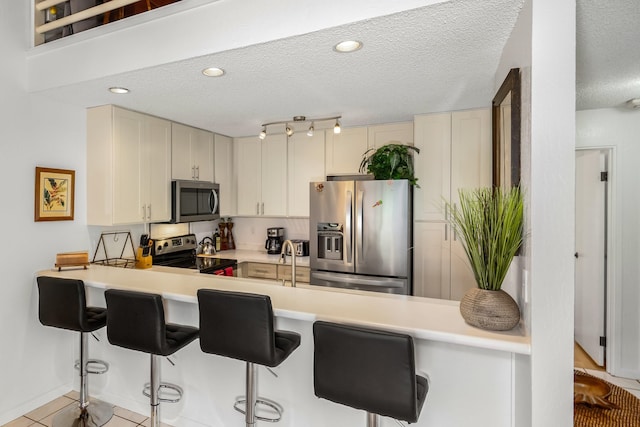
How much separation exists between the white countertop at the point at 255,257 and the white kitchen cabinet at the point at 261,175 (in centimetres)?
50

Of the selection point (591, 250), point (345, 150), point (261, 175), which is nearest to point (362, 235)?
point (345, 150)

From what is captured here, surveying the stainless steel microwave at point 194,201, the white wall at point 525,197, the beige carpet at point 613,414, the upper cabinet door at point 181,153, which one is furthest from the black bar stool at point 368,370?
the upper cabinet door at point 181,153

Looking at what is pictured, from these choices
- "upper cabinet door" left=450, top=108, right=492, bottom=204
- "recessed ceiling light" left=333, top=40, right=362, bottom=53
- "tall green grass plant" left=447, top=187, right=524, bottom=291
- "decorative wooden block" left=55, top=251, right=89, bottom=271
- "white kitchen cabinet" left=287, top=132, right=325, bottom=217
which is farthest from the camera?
"white kitchen cabinet" left=287, top=132, right=325, bottom=217

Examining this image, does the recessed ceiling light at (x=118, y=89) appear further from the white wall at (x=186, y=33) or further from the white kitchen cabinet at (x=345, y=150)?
the white kitchen cabinet at (x=345, y=150)

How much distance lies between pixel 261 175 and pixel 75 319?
2.38 m

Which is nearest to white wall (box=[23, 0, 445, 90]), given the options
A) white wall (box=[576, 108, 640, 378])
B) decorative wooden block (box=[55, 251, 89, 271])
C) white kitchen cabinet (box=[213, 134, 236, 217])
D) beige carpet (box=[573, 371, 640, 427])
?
decorative wooden block (box=[55, 251, 89, 271])

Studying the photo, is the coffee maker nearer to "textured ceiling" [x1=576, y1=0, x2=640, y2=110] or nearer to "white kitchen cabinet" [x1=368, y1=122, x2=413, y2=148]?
"white kitchen cabinet" [x1=368, y1=122, x2=413, y2=148]

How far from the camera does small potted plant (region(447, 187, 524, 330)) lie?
1.32 metres

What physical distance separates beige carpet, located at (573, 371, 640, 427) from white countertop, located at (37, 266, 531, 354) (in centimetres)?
160

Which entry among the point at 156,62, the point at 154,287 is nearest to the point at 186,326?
the point at 154,287

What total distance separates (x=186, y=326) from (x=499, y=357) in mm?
1752

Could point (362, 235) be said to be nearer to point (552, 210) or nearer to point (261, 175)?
point (261, 175)

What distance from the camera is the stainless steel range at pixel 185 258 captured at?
342cm

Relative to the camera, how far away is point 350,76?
2.11 m
